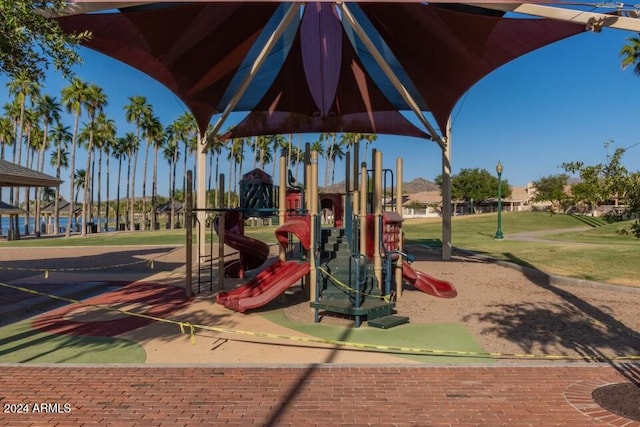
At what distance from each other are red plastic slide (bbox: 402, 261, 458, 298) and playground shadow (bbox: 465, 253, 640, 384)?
4.88 ft

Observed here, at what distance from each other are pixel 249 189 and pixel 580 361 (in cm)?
1118

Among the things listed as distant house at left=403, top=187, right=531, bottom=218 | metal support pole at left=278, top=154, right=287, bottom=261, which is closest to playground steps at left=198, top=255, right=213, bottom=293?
metal support pole at left=278, top=154, right=287, bottom=261

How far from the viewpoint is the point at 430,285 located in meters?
12.5

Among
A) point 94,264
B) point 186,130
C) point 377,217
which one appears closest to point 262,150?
point 186,130

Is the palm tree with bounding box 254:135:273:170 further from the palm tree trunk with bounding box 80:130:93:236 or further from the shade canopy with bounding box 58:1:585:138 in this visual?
the shade canopy with bounding box 58:1:585:138

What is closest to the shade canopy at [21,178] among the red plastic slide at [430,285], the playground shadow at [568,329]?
the red plastic slide at [430,285]

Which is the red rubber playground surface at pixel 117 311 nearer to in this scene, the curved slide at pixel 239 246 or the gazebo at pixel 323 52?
the curved slide at pixel 239 246

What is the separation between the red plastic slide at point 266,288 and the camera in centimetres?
1043

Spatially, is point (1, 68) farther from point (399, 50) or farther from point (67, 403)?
point (399, 50)

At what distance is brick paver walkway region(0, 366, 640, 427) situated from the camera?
192 inches

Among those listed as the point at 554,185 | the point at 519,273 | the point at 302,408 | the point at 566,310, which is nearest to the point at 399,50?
the point at 519,273

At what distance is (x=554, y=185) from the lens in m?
90.6

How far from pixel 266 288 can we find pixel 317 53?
1094cm

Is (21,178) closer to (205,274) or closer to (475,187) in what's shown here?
(205,274)
